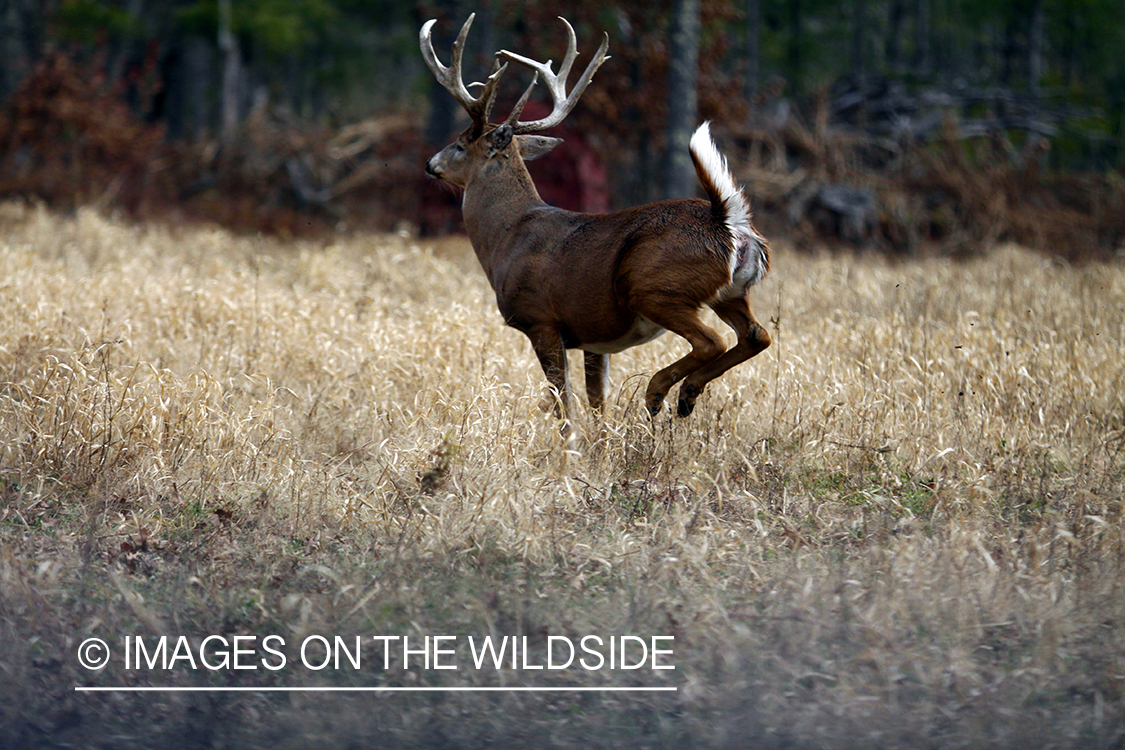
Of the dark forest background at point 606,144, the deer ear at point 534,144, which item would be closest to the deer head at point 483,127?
the deer ear at point 534,144

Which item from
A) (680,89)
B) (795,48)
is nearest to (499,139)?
(680,89)

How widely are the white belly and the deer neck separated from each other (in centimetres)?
77

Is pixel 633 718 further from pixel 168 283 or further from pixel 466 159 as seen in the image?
pixel 168 283

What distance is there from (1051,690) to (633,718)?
4.12 feet

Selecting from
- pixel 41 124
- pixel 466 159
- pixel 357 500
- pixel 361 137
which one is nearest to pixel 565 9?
pixel 361 137

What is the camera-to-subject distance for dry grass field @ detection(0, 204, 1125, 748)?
127 inches

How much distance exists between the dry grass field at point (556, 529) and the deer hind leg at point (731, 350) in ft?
0.55

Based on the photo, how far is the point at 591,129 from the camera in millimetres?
Result: 15547

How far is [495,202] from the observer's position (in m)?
6.31

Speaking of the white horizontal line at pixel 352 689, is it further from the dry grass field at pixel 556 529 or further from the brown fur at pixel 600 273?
the brown fur at pixel 600 273

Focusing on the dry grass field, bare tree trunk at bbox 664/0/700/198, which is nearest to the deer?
the dry grass field

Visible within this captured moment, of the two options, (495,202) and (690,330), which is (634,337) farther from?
(495,202)

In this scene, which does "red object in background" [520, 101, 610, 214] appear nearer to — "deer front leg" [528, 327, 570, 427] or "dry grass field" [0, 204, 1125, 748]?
"dry grass field" [0, 204, 1125, 748]

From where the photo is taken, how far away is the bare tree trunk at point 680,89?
12484mm
